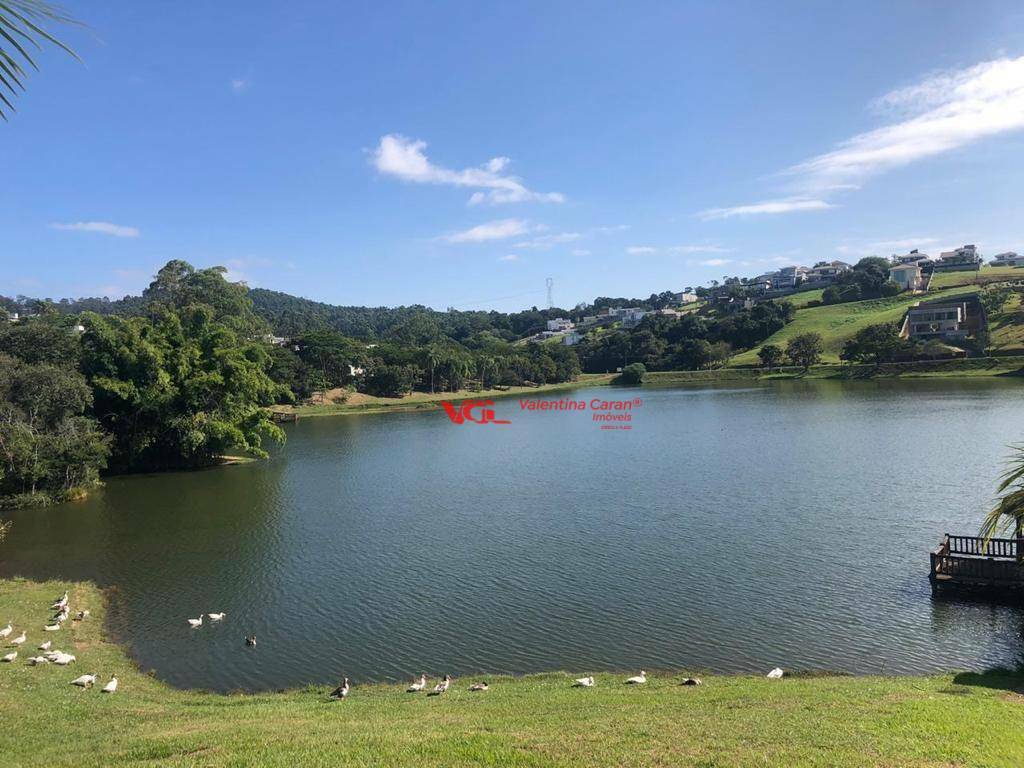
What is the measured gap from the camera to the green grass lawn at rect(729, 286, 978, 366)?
123 m

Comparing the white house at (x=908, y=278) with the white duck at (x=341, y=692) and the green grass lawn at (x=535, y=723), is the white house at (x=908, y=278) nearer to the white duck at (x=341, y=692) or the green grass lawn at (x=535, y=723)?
the green grass lawn at (x=535, y=723)

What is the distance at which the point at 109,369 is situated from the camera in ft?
152

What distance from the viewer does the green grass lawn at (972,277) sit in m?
133

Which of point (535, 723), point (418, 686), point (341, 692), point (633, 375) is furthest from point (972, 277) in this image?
point (535, 723)

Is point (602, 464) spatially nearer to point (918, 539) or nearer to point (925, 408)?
point (918, 539)

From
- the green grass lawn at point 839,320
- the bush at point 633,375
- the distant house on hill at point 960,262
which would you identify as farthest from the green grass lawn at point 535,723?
the distant house on hill at point 960,262

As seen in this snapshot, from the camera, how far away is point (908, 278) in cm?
15438

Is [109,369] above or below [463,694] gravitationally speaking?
above

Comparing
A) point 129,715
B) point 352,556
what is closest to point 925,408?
point 352,556

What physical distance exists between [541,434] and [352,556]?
4041 cm

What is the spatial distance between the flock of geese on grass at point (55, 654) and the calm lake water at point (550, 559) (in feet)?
5.25

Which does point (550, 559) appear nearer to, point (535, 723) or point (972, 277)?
point (535, 723)

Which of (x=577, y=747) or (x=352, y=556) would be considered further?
(x=352, y=556)

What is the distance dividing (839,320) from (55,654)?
143m
